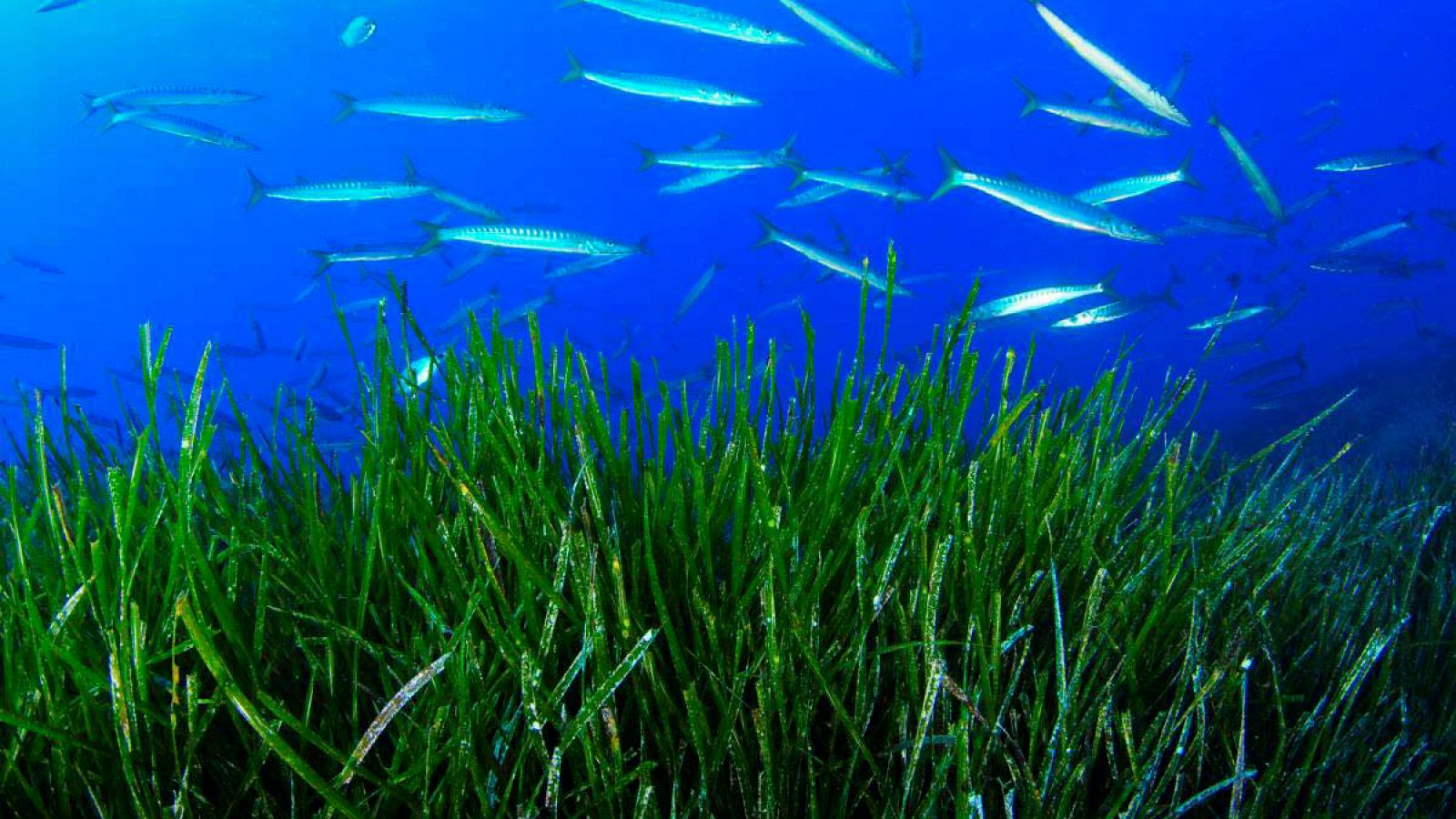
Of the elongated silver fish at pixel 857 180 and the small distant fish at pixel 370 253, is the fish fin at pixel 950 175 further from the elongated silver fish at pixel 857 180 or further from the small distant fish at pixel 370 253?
the small distant fish at pixel 370 253

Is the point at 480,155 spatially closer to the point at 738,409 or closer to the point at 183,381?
the point at 183,381

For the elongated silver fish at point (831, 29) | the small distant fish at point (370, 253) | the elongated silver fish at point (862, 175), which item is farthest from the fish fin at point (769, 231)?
the small distant fish at point (370, 253)

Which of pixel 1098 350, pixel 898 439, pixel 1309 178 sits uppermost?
pixel 1309 178

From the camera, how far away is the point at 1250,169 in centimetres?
595

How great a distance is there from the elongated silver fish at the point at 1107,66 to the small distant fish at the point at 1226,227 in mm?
4735

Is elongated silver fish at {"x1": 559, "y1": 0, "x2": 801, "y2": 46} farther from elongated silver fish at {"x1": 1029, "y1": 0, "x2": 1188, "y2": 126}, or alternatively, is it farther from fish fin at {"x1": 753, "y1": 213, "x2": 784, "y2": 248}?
elongated silver fish at {"x1": 1029, "y1": 0, "x2": 1188, "y2": 126}

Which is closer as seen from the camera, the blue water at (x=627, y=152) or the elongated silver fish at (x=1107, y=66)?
the elongated silver fish at (x=1107, y=66)

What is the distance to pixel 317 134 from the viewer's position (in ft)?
248

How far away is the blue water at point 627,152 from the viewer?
5991 cm

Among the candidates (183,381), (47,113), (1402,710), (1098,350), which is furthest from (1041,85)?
(47,113)

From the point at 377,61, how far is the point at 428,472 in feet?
249

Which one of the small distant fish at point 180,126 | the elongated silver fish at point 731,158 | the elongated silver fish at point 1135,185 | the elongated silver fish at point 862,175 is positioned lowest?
the elongated silver fish at point 1135,185

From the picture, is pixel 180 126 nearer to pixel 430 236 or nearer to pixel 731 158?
pixel 430 236

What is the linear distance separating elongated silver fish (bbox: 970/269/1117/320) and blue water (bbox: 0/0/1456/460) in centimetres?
4233
